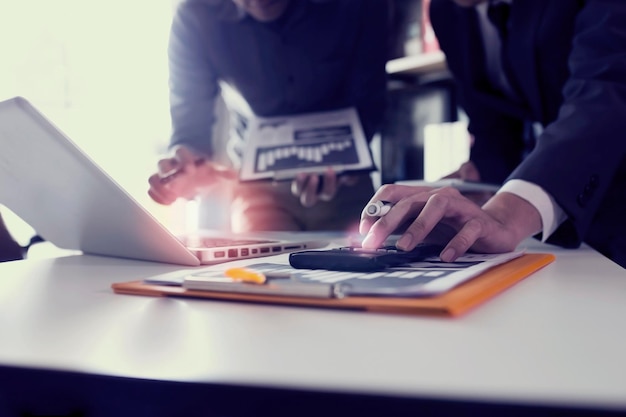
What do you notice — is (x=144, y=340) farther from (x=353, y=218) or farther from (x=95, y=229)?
(x=353, y=218)

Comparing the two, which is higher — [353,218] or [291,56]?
[291,56]

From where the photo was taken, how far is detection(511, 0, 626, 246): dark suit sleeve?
814mm

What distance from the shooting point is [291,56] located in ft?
5.60

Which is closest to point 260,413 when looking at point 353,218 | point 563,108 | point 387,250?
point 387,250

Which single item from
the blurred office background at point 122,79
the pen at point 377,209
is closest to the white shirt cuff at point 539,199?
the pen at point 377,209

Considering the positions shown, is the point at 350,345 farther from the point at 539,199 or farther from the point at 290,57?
the point at 290,57

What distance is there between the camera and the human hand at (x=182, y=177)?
3.76 feet

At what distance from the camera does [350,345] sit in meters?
0.34

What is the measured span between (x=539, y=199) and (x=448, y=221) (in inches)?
7.7

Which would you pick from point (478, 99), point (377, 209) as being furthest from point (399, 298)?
point (478, 99)

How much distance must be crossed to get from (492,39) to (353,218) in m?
0.57

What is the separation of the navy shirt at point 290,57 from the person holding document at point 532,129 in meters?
0.27

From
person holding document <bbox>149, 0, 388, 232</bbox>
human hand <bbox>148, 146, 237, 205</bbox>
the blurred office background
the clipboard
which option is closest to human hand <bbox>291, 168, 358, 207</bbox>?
human hand <bbox>148, 146, 237, 205</bbox>

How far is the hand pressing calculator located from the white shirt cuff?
0.92 ft
